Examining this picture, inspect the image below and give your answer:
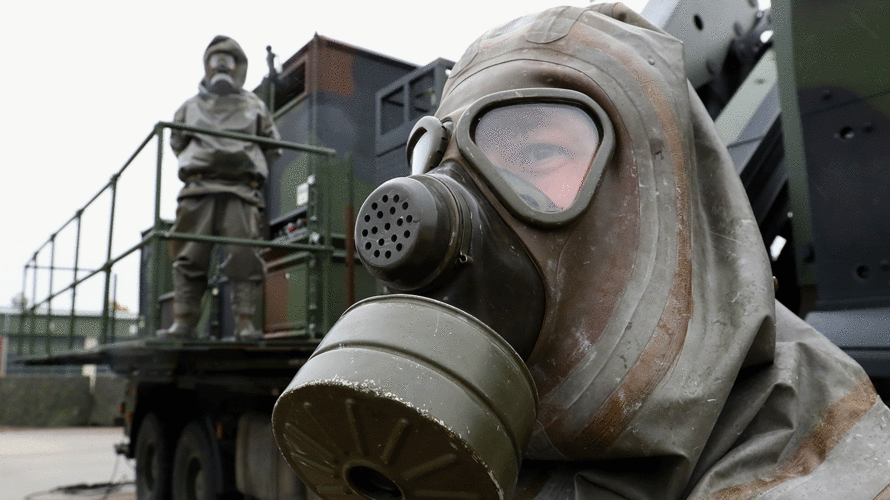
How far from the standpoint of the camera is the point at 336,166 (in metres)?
5.51

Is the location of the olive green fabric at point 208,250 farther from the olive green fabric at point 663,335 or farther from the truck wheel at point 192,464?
the olive green fabric at point 663,335

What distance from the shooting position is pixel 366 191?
538 cm

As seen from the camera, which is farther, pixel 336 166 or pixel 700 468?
pixel 336 166

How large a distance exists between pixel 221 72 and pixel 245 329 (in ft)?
5.16

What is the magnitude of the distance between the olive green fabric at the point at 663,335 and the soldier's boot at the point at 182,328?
120 inches

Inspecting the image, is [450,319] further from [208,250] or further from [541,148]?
[208,250]

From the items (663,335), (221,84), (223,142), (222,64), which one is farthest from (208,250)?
(663,335)

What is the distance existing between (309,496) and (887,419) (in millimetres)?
3252

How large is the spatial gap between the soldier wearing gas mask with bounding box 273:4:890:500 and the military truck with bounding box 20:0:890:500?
0.48 meters

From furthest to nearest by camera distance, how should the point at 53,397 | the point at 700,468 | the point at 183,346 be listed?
the point at 53,397 < the point at 183,346 < the point at 700,468

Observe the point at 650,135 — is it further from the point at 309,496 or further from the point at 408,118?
the point at 309,496

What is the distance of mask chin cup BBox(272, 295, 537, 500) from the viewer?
1.20 meters

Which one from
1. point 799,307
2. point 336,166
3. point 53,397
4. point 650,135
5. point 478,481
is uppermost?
point 336,166

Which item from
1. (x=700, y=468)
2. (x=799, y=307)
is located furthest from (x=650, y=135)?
(x=799, y=307)
